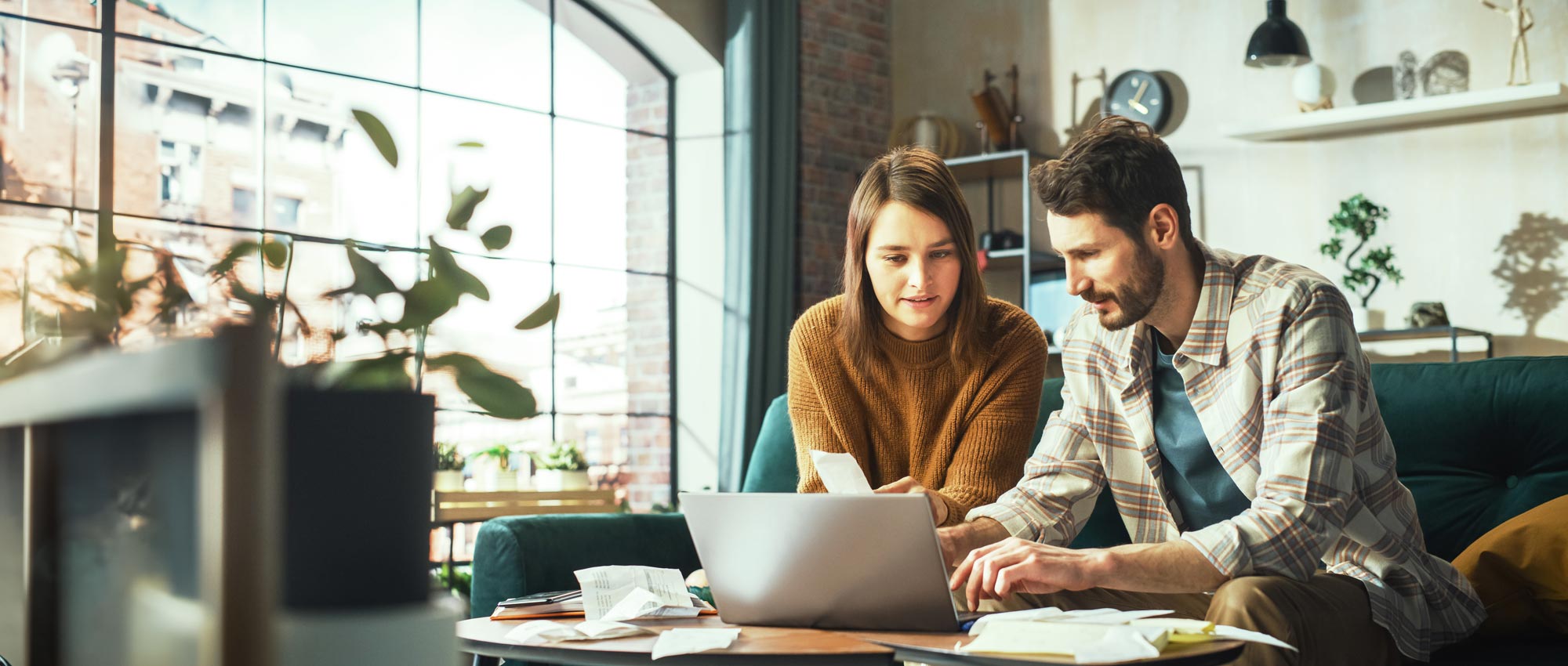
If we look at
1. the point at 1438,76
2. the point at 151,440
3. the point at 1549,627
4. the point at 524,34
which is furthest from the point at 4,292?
the point at 524,34

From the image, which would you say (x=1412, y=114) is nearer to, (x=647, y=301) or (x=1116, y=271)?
(x=647, y=301)

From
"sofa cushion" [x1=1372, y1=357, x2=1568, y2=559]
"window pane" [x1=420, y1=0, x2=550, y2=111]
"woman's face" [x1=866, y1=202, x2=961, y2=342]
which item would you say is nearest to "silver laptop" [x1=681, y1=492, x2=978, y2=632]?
"woman's face" [x1=866, y1=202, x2=961, y2=342]

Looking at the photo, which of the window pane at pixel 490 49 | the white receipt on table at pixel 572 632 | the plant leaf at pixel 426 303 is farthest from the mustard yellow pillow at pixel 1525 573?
the window pane at pixel 490 49

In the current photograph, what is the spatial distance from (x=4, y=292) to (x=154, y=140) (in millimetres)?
4376

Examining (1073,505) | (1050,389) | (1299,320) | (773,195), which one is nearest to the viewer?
(1299,320)

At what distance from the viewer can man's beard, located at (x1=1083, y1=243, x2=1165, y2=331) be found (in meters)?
1.83

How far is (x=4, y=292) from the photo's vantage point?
1.61ft

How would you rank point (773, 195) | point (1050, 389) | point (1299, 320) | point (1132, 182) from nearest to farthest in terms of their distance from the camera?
point (1299, 320) → point (1132, 182) → point (1050, 389) → point (773, 195)

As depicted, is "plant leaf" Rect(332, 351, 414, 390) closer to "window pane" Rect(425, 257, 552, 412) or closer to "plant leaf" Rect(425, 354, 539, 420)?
"plant leaf" Rect(425, 354, 539, 420)

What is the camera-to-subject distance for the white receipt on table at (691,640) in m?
1.32

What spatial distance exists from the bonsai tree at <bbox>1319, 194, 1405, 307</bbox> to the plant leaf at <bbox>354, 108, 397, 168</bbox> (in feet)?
14.6

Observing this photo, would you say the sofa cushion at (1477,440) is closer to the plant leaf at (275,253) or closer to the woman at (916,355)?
the woman at (916,355)

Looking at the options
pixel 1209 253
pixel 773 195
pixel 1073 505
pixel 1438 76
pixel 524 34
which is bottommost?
pixel 1073 505

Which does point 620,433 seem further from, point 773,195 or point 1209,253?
point 1209,253
